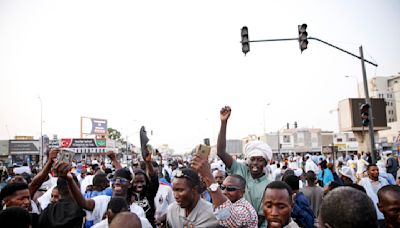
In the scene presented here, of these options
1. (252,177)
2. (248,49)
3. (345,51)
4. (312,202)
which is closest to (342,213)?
(252,177)

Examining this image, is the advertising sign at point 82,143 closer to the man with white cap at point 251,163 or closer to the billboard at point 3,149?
the billboard at point 3,149

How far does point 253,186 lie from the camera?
4078 mm

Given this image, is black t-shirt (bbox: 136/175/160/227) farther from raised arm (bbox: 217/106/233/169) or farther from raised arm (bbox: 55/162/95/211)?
raised arm (bbox: 217/106/233/169)

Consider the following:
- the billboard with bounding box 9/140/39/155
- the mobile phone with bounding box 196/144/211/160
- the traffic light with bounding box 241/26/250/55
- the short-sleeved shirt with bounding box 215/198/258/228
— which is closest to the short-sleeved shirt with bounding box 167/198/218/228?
the short-sleeved shirt with bounding box 215/198/258/228

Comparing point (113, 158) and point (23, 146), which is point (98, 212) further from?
point (23, 146)

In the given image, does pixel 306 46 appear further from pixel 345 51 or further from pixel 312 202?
pixel 312 202

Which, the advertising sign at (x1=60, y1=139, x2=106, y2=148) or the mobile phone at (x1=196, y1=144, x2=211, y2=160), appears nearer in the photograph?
the mobile phone at (x1=196, y1=144, x2=211, y2=160)

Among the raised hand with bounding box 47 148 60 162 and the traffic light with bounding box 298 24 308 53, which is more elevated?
the traffic light with bounding box 298 24 308 53

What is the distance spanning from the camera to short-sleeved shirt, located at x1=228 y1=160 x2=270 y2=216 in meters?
3.89

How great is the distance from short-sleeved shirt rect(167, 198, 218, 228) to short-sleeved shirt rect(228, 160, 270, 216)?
2.88ft

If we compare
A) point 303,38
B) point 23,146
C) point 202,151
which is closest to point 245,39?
point 303,38

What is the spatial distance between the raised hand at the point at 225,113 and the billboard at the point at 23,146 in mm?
53647

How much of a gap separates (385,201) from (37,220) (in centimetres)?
373

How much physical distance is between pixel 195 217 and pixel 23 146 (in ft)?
185
